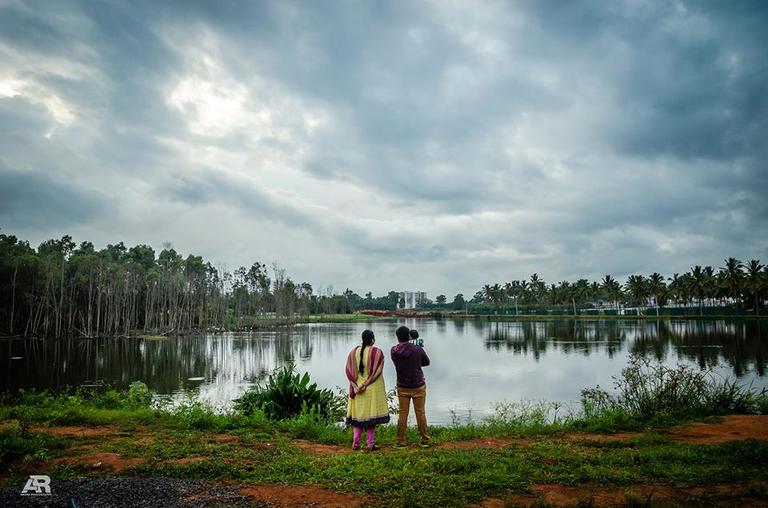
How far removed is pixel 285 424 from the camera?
9047 millimetres

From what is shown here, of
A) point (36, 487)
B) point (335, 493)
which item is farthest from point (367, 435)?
point (36, 487)

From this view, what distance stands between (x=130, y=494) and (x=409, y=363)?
13.9 feet

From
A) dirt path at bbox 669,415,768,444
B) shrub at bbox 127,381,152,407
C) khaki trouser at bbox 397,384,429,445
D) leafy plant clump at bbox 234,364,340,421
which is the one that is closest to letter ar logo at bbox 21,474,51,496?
khaki trouser at bbox 397,384,429,445

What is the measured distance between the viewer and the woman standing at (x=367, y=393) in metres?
7.55

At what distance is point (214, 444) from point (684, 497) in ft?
20.6

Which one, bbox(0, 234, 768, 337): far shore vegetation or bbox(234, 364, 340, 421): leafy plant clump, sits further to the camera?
bbox(0, 234, 768, 337): far shore vegetation

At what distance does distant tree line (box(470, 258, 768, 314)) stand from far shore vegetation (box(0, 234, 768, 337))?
0.21 metres

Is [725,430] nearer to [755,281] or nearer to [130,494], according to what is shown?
[130,494]

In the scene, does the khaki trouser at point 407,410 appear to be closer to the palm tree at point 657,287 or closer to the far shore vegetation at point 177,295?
the far shore vegetation at point 177,295

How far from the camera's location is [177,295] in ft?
245

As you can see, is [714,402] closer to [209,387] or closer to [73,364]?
[209,387]

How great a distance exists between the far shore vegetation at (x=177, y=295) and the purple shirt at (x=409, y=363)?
58424 mm

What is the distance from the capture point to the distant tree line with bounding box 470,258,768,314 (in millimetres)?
78125

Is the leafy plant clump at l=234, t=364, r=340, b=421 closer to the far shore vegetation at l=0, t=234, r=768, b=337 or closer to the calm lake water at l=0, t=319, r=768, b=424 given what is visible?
the calm lake water at l=0, t=319, r=768, b=424
